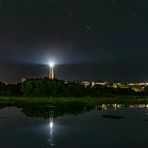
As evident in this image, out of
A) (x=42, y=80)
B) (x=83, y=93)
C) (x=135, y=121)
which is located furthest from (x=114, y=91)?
(x=135, y=121)

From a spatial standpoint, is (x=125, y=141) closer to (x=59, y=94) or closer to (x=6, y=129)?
(x=6, y=129)

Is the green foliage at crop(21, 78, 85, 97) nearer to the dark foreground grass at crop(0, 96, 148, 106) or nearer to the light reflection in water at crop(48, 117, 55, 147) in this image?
the dark foreground grass at crop(0, 96, 148, 106)

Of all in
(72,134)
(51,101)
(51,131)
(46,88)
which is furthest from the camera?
(46,88)

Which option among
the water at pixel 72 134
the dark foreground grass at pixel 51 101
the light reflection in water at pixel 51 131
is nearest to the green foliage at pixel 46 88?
the dark foreground grass at pixel 51 101

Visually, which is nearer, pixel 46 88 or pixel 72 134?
pixel 72 134

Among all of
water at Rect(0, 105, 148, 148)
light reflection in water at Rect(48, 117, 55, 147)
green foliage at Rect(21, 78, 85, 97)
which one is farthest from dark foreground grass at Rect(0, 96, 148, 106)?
water at Rect(0, 105, 148, 148)

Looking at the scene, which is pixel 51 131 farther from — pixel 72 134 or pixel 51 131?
pixel 72 134

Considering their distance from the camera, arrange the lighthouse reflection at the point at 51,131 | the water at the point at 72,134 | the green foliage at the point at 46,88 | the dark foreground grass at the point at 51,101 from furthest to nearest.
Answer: the green foliage at the point at 46,88 → the dark foreground grass at the point at 51,101 → the lighthouse reflection at the point at 51,131 → the water at the point at 72,134

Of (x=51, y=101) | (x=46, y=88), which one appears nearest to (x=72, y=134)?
(x=51, y=101)

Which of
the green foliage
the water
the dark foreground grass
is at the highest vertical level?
the green foliage

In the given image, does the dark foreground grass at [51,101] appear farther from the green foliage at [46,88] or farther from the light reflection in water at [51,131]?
the light reflection in water at [51,131]

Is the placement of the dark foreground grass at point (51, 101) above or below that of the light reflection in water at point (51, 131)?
above

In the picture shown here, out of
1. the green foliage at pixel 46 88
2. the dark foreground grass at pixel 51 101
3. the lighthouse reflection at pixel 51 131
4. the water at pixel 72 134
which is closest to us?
the water at pixel 72 134

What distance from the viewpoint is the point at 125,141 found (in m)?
30.7
